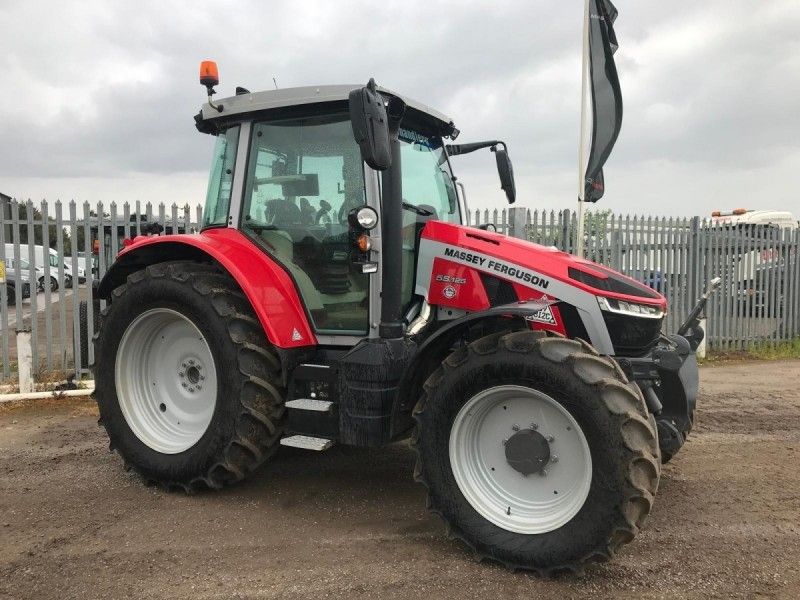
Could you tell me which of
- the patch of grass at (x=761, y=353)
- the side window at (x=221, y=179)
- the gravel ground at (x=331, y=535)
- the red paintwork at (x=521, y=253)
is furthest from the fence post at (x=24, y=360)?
the patch of grass at (x=761, y=353)

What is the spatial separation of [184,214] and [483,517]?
5.94 metres

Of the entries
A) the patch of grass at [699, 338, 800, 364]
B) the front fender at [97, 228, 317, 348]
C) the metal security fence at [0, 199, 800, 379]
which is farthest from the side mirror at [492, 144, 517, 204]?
the patch of grass at [699, 338, 800, 364]

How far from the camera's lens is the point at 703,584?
2.85m

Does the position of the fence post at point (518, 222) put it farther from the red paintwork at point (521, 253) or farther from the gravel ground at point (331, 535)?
the red paintwork at point (521, 253)

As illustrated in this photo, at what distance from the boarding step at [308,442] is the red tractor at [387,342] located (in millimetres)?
14

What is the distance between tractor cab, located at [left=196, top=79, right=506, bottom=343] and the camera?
3713 mm

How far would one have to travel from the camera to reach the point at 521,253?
142 inches

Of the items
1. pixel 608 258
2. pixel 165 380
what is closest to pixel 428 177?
pixel 165 380

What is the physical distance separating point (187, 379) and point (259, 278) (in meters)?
0.93

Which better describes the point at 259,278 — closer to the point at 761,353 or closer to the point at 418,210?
the point at 418,210

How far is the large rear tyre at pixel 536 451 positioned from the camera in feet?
9.06

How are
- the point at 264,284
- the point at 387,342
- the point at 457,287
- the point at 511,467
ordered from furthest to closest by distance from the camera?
the point at 264,284
the point at 457,287
the point at 387,342
the point at 511,467

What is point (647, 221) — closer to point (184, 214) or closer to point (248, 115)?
point (184, 214)

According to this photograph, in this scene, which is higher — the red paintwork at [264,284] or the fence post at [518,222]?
the fence post at [518,222]
